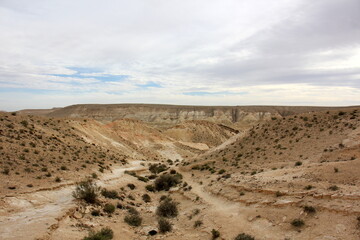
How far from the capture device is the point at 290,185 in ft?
41.1

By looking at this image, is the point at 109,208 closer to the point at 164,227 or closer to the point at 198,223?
the point at 164,227

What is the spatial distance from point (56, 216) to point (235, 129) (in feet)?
249

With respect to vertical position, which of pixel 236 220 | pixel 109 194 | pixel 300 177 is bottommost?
pixel 109 194

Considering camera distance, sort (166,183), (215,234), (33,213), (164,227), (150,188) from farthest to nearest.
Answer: (166,183)
(150,188)
(164,227)
(33,213)
(215,234)

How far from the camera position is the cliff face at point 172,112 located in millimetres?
115000

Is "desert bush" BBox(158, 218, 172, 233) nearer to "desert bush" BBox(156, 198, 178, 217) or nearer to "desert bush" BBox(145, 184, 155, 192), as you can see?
"desert bush" BBox(156, 198, 178, 217)

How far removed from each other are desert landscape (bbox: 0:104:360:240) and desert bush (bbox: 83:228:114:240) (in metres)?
0.04

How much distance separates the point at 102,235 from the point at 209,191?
350 inches

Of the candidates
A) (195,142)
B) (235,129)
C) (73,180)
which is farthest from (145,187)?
(235,129)

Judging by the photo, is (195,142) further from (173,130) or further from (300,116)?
(300,116)

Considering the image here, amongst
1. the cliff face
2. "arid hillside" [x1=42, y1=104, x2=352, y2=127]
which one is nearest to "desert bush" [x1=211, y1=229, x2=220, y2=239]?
"arid hillside" [x1=42, y1=104, x2=352, y2=127]

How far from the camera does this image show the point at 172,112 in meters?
123

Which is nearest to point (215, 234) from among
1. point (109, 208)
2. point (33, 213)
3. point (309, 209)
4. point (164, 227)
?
point (164, 227)

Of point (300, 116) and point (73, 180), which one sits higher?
point (300, 116)
